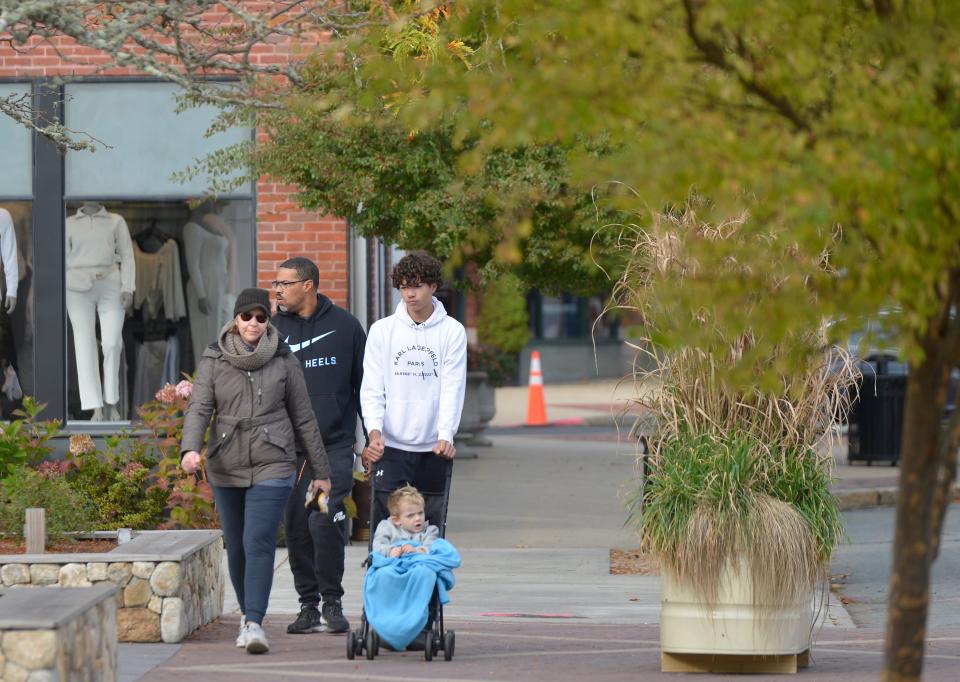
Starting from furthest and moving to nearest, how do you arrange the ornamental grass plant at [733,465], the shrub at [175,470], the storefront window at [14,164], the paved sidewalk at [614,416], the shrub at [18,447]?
the storefront window at [14,164]
the paved sidewalk at [614,416]
the shrub at [175,470]
the shrub at [18,447]
the ornamental grass plant at [733,465]

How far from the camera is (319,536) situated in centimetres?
823

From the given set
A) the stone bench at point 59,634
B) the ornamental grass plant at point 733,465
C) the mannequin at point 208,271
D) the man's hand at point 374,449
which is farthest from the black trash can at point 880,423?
the stone bench at point 59,634

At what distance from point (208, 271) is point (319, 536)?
5.69m

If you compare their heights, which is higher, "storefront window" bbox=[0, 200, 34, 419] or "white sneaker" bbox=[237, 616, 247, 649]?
"storefront window" bbox=[0, 200, 34, 419]

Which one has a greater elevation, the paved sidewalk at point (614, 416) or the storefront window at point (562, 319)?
the storefront window at point (562, 319)

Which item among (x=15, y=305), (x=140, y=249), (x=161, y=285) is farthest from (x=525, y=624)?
(x=15, y=305)

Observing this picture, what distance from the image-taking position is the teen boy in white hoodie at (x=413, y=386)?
7.91 meters

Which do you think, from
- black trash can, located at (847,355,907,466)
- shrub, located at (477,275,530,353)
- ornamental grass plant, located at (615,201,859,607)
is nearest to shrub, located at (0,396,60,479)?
ornamental grass plant, located at (615,201,859,607)

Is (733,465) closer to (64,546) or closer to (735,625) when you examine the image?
(735,625)

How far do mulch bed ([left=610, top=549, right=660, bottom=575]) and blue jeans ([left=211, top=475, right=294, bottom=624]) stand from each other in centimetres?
346

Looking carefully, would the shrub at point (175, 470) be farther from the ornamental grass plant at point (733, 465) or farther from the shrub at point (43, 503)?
the ornamental grass plant at point (733, 465)

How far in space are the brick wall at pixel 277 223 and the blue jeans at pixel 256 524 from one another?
517 centimetres

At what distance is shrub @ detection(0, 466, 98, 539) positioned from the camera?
926 cm

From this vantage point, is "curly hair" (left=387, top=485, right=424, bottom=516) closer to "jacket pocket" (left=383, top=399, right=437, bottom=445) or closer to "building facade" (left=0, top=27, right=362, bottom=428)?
"jacket pocket" (left=383, top=399, right=437, bottom=445)
